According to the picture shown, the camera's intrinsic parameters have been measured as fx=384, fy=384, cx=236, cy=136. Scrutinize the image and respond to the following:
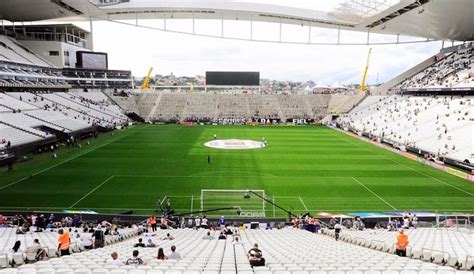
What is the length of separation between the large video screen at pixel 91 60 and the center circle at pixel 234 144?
132ft

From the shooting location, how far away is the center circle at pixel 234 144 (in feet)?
143

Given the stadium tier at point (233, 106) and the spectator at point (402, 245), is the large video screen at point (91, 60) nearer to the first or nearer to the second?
the stadium tier at point (233, 106)

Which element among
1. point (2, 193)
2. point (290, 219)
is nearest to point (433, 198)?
point (290, 219)

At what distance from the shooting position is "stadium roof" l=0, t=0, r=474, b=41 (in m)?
50.7

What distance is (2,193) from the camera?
24.4 meters

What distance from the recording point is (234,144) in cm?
4569

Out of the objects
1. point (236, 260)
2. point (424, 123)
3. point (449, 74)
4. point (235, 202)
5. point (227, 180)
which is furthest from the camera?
point (449, 74)

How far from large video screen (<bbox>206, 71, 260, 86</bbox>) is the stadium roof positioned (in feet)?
42.1

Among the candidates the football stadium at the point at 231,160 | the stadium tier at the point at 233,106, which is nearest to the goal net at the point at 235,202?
the football stadium at the point at 231,160

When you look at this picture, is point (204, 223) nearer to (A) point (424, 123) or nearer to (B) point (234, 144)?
(B) point (234, 144)

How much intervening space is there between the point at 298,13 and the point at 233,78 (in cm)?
2048

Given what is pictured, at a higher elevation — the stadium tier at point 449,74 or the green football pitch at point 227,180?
the stadium tier at point 449,74

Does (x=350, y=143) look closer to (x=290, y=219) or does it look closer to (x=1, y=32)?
(x=290, y=219)

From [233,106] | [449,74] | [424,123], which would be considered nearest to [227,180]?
[424,123]
